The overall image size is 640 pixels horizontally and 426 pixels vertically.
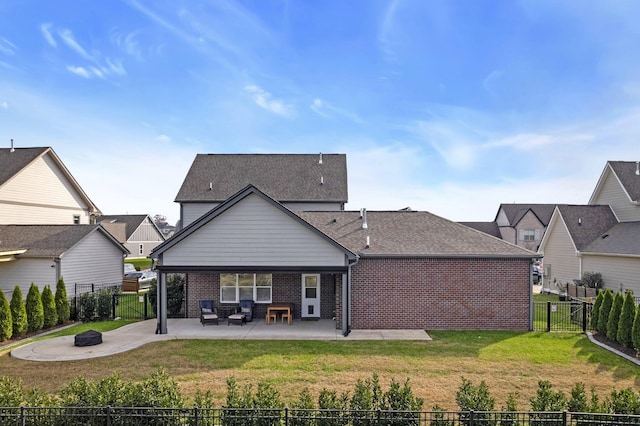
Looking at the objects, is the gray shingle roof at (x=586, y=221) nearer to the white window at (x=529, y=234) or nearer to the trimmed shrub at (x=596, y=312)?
the trimmed shrub at (x=596, y=312)

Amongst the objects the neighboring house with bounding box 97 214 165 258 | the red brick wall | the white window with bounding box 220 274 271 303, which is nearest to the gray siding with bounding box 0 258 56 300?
the white window with bounding box 220 274 271 303

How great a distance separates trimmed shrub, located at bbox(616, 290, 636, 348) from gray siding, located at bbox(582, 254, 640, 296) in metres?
9.97

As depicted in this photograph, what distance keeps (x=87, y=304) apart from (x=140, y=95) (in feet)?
33.2

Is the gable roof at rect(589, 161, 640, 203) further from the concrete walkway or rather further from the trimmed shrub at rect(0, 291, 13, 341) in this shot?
the trimmed shrub at rect(0, 291, 13, 341)

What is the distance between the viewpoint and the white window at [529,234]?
4631cm

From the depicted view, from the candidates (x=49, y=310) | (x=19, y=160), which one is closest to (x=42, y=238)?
(x=19, y=160)

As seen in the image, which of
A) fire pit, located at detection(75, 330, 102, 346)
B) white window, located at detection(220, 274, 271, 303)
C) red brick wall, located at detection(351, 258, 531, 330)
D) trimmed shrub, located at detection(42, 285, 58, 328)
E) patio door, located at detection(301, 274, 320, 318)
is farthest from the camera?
white window, located at detection(220, 274, 271, 303)

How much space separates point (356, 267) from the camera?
15.6m

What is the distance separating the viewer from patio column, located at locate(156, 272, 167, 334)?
14844 mm

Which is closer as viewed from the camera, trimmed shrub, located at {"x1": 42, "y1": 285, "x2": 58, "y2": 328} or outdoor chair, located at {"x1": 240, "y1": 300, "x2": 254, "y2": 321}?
trimmed shrub, located at {"x1": 42, "y1": 285, "x2": 58, "y2": 328}

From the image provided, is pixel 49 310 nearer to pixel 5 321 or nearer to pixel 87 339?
pixel 5 321

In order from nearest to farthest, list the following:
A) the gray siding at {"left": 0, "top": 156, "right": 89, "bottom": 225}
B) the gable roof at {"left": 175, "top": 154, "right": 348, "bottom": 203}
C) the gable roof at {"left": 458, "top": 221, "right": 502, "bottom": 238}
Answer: the gray siding at {"left": 0, "top": 156, "right": 89, "bottom": 225}, the gable roof at {"left": 175, "top": 154, "right": 348, "bottom": 203}, the gable roof at {"left": 458, "top": 221, "right": 502, "bottom": 238}

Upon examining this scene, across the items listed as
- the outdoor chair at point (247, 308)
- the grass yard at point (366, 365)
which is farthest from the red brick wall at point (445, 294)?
the outdoor chair at point (247, 308)

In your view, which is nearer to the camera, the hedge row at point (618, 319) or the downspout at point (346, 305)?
the hedge row at point (618, 319)
